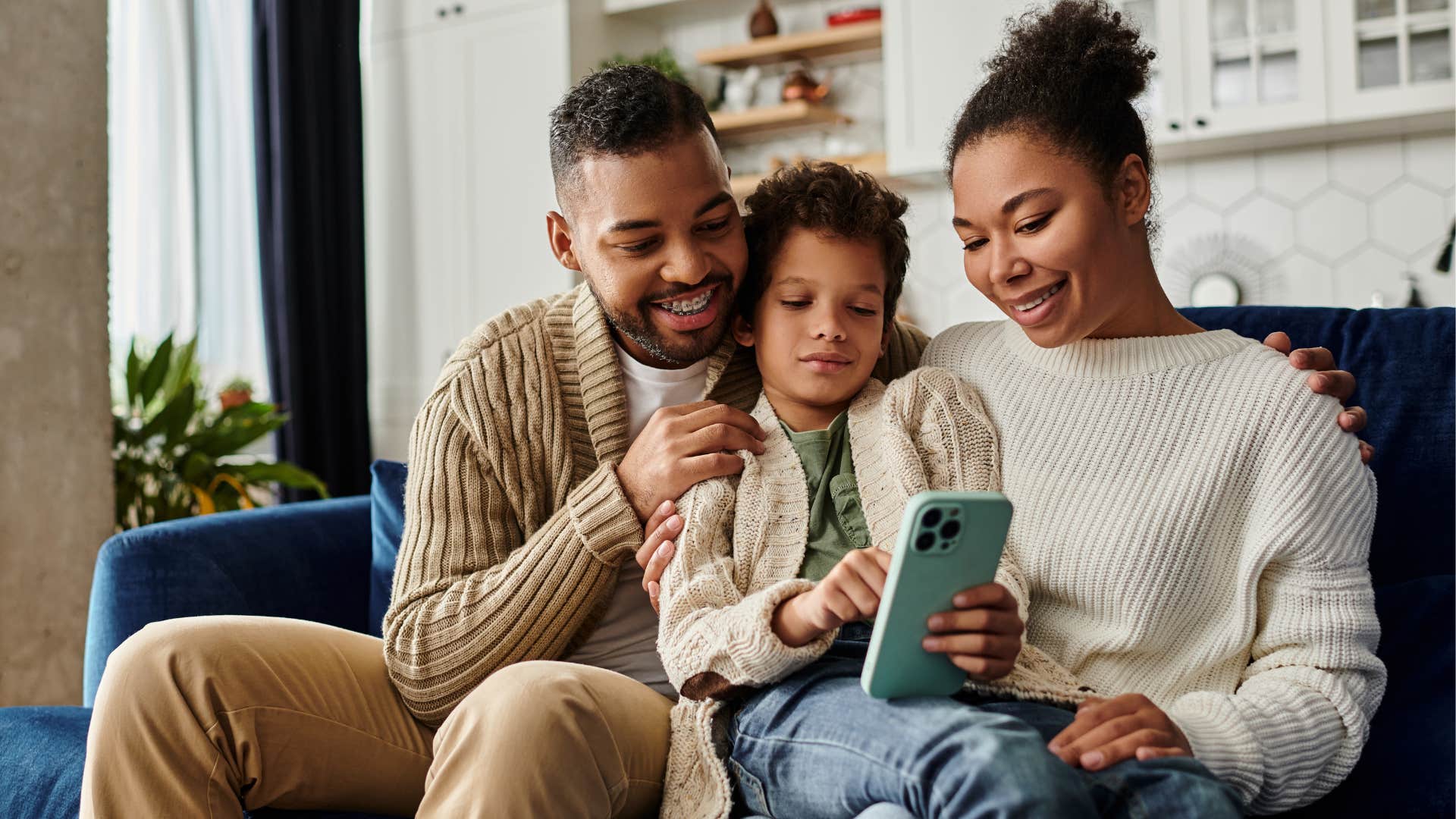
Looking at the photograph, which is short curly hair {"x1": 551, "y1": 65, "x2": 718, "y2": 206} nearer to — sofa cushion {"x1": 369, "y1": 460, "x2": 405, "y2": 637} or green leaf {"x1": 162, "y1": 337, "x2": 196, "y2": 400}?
sofa cushion {"x1": 369, "y1": 460, "x2": 405, "y2": 637}

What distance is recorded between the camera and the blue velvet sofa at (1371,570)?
4.30ft

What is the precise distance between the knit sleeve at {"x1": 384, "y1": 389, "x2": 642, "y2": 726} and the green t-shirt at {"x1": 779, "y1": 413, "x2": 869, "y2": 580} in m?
0.20

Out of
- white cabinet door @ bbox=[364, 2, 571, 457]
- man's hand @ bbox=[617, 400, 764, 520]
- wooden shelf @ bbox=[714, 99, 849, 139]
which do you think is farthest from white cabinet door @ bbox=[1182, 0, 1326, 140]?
man's hand @ bbox=[617, 400, 764, 520]

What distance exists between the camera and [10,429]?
2.32 m

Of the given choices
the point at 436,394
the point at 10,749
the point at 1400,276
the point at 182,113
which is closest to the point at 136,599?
the point at 10,749

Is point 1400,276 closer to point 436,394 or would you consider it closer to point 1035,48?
point 1035,48

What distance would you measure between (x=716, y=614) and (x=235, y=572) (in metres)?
0.86

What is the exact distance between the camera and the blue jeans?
936 mm

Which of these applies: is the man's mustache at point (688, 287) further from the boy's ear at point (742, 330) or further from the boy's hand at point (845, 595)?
the boy's hand at point (845, 595)

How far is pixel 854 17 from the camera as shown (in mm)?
3711

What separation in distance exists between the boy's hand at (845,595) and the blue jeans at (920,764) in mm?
74

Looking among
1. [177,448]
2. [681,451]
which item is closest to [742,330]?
[681,451]

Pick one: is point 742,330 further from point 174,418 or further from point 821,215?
point 174,418

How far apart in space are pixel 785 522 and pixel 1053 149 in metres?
0.49
